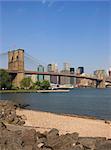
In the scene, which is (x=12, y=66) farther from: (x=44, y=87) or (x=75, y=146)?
(x=75, y=146)

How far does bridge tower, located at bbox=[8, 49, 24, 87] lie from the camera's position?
42.8m

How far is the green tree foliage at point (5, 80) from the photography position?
3981 cm

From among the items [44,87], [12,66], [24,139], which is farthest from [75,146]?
[44,87]

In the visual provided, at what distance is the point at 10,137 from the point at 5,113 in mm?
4828

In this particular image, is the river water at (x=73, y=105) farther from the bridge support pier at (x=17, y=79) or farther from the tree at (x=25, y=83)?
the tree at (x=25, y=83)

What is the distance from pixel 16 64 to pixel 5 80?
3611 millimetres

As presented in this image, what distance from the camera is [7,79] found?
41.5m

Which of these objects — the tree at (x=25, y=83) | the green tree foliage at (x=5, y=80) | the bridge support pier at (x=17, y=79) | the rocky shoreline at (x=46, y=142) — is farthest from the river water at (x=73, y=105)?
the tree at (x=25, y=83)

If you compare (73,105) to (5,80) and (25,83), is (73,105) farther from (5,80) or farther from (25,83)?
(25,83)

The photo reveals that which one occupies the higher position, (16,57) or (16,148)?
(16,57)

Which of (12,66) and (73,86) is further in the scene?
(73,86)

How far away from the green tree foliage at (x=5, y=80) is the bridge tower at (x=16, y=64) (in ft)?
4.25

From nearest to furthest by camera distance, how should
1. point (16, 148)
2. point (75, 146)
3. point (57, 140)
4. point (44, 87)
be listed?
1. point (16, 148)
2. point (75, 146)
3. point (57, 140)
4. point (44, 87)

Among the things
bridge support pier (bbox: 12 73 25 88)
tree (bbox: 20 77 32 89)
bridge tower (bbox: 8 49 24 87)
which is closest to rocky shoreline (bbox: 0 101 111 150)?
bridge tower (bbox: 8 49 24 87)
